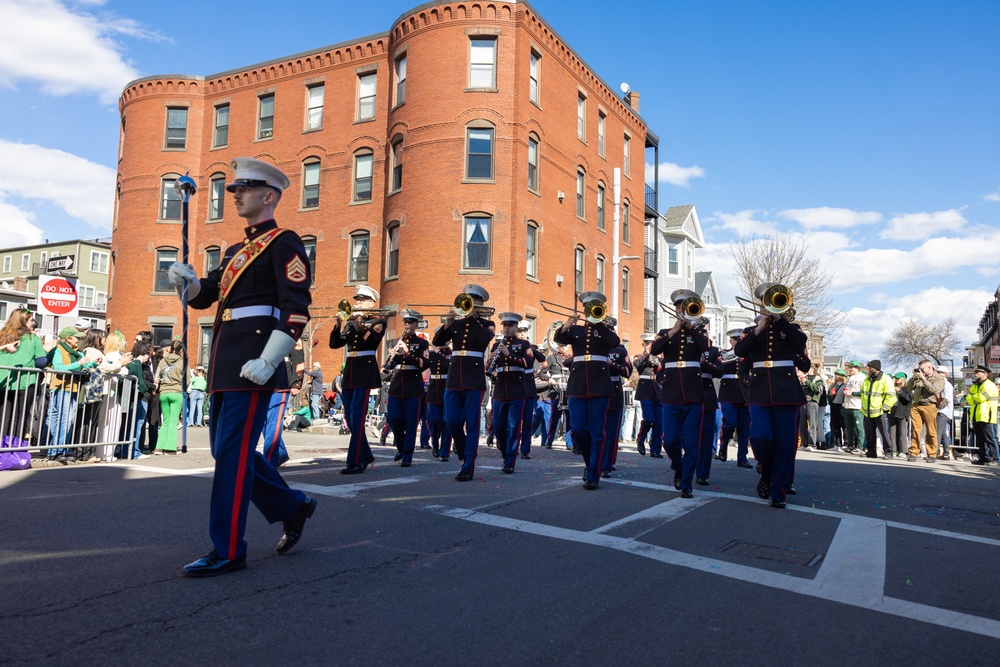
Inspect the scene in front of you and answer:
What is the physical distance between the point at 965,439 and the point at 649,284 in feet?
79.5

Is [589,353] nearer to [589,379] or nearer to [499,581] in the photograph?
[589,379]

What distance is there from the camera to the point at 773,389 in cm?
796

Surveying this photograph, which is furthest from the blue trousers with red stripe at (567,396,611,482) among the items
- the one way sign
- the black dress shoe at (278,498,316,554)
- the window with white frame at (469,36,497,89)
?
the window with white frame at (469,36,497,89)

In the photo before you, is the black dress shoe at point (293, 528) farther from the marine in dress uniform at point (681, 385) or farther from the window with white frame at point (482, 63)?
the window with white frame at point (482, 63)

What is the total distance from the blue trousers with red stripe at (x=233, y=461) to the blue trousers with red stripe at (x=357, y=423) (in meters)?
4.54

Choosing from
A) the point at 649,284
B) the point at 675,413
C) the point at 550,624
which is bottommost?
the point at 550,624

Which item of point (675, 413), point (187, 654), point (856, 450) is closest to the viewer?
point (187, 654)

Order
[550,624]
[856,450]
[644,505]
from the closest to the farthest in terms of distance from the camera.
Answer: [550,624] → [644,505] → [856,450]

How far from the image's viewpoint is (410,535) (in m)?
5.57

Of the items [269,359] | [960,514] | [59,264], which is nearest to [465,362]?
[269,359]

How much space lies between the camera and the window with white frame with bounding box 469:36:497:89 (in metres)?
26.8

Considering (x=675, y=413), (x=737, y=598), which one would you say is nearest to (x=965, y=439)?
(x=675, y=413)

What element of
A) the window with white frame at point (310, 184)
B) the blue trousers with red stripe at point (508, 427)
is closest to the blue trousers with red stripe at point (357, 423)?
the blue trousers with red stripe at point (508, 427)

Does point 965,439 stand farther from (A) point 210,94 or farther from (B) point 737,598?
(A) point 210,94
